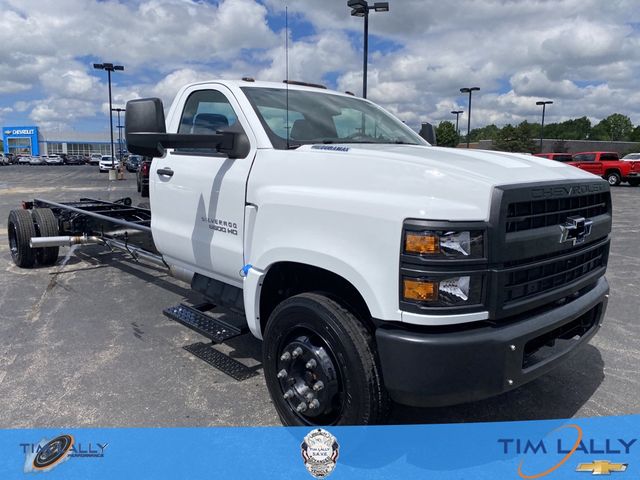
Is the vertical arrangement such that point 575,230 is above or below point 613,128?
below

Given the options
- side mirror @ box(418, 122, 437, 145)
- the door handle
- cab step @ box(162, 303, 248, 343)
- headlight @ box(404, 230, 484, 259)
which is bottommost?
cab step @ box(162, 303, 248, 343)

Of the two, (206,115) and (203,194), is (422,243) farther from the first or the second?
(206,115)

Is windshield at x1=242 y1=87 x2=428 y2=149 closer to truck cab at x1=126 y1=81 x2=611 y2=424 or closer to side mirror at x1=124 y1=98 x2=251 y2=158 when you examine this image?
truck cab at x1=126 y1=81 x2=611 y2=424

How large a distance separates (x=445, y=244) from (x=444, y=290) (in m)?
0.20

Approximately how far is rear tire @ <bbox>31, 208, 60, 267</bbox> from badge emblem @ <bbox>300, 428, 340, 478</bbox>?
576 cm

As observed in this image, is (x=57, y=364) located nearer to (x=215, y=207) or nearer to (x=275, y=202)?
(x=215, y=207)

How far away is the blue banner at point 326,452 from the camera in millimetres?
2688

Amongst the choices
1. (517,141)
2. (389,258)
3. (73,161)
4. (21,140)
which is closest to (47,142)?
(21,140)

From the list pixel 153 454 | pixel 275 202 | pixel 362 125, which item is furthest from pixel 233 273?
pixel 362 125

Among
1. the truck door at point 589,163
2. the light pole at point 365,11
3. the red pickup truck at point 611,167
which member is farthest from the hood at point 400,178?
the truck door at point 589,163

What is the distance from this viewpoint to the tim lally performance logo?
2744 mm

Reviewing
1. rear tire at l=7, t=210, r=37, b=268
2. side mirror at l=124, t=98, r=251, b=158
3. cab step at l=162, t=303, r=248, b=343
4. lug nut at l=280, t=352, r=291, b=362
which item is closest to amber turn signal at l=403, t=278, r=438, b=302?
lug nut at l=280, t=352, r=291, b=362

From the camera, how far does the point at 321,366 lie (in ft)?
→ 8.79

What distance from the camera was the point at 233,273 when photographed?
3590 millimetres
